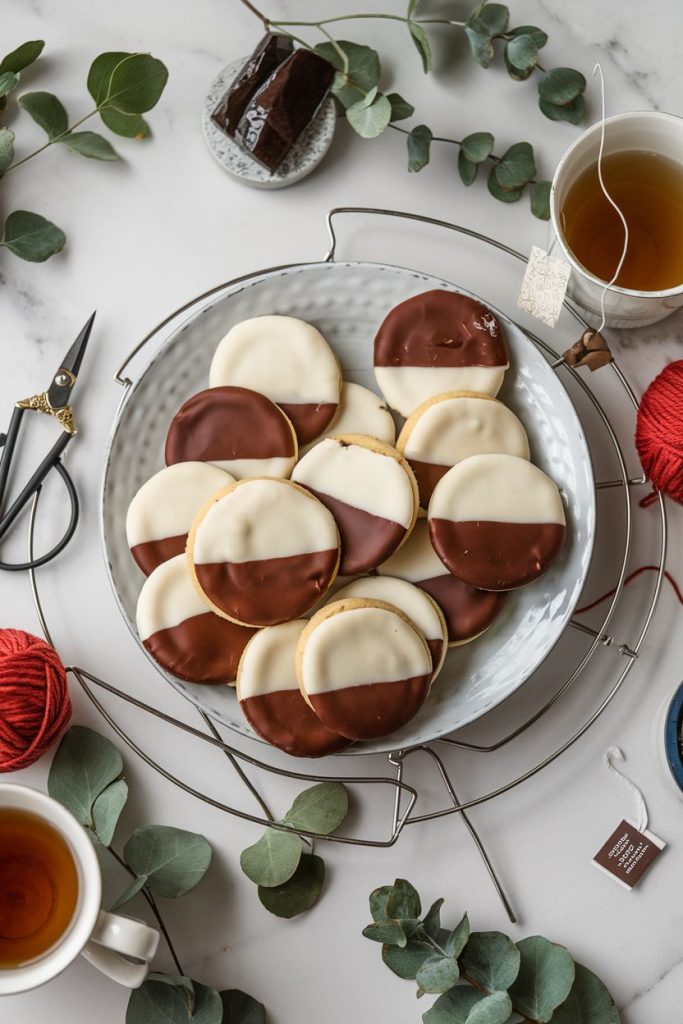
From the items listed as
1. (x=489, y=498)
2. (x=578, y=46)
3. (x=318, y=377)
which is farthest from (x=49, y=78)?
(x=489, y=498)

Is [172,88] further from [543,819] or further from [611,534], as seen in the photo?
[543,819]

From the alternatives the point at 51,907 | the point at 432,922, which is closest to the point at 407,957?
the point at 432,922

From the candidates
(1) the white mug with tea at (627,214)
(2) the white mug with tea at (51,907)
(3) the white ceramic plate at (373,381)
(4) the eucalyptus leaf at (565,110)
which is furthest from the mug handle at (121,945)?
(4) the eucalyptus leaf at (565,110)

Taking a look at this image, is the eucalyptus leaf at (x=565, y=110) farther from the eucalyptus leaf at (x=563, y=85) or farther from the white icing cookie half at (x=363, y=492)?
the white icing cookie half at (x=363, y=492)

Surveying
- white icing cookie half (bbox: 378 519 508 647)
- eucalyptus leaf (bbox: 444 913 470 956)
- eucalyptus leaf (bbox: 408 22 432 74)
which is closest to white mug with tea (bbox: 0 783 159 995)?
eucalyptus leaf (bbox: 444 913 470 956)

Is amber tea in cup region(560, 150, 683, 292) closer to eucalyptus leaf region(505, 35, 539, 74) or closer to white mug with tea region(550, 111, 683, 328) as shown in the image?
white mug with tea region(550, 111, 683, 328)
